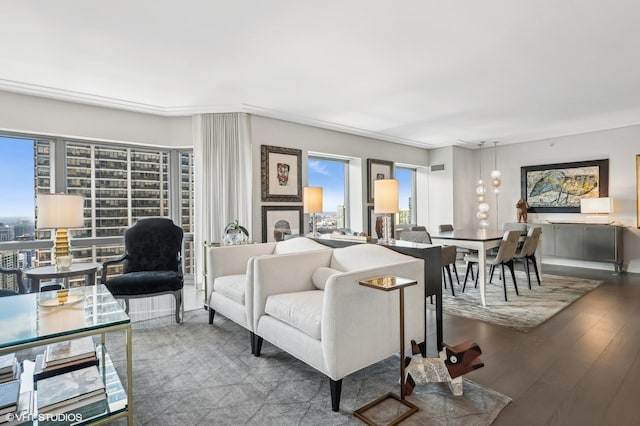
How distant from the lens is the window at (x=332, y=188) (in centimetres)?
619

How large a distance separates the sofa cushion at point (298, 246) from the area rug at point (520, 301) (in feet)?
5.49

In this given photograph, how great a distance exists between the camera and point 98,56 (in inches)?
124

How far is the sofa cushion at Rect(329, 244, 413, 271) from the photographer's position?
8.56 feet

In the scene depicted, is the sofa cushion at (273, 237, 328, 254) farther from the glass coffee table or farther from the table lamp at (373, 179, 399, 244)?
the glass coffee table

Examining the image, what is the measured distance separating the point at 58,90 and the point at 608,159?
8462 millimetres

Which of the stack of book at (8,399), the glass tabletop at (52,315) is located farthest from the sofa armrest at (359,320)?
the stack of book at (8,399)

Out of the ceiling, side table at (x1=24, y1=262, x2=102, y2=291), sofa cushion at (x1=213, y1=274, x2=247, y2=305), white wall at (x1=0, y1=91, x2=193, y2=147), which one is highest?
the ceiling

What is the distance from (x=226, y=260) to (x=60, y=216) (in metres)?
1.50

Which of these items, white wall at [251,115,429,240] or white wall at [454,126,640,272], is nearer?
white wall at [251,115,429,240]

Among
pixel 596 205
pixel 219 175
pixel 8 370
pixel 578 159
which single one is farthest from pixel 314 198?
pixel 578 159

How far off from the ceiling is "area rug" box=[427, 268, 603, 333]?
2526mm

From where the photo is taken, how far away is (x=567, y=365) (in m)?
2.49

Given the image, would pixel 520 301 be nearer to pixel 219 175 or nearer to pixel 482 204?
pixel 482 204

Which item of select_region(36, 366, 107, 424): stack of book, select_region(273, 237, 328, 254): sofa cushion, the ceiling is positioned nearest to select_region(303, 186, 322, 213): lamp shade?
select_region(273, 237, 328, 254): sofa cushion
